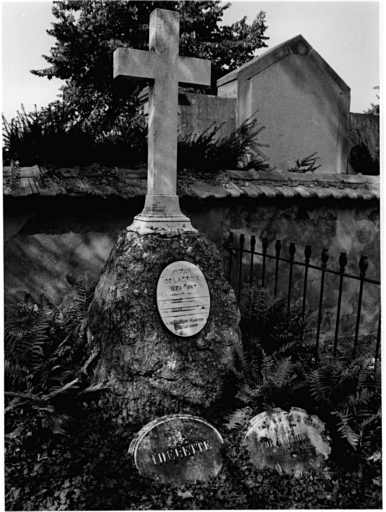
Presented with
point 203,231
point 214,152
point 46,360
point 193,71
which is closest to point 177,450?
point 46,360

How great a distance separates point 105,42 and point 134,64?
1292 cm

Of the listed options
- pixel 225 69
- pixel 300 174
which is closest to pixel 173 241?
pixel 300 174

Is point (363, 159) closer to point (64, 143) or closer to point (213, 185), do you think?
point (213, 185)

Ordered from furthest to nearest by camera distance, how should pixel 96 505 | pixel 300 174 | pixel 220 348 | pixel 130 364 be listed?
pixel 300 174
pixel 220 348
pixel 130 364
pixel 96 505

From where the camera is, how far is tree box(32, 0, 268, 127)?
584 inches

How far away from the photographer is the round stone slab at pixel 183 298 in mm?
3186

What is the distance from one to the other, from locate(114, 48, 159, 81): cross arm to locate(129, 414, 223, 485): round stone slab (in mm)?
Result: 2322

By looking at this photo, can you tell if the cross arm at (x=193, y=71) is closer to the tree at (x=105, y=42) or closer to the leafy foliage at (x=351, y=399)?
the leafy foliage at (x=351, y=399)

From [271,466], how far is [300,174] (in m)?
3.55

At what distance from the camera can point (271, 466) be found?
2.91 metres

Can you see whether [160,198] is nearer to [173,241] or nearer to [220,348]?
[173,241]

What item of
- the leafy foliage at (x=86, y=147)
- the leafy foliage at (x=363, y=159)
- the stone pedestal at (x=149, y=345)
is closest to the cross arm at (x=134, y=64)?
the stone pedestal at (x=149, y=345)

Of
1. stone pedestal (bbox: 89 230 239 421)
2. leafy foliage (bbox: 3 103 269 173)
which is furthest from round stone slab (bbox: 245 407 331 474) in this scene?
leafy foliage (bbox: 3 103 269 173)

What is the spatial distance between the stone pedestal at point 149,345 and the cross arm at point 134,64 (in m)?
1.10
